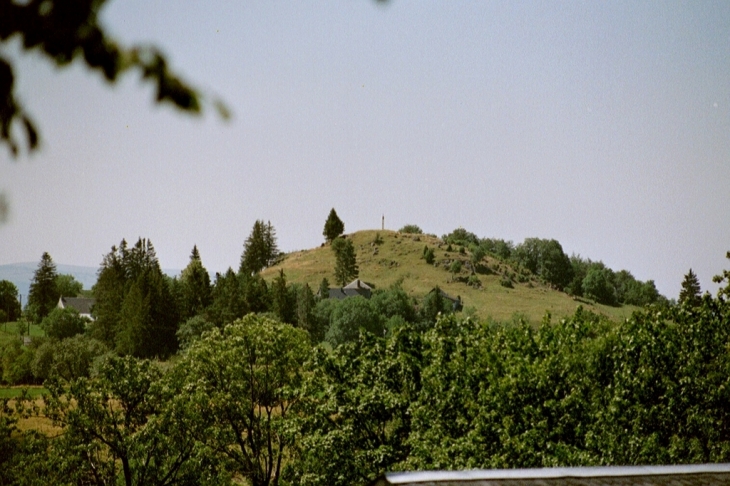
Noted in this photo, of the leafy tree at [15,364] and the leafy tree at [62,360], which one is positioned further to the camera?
the leafy tree at [15,364]

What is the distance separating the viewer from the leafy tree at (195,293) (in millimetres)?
122156

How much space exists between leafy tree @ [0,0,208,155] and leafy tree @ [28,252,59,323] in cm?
15265

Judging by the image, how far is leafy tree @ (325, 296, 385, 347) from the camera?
124375 mm

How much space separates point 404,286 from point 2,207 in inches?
6841

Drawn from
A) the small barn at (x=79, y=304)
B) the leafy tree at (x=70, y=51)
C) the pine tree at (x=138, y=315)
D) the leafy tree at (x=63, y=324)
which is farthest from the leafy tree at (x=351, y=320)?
the leafy tree at (x=70, y=51)

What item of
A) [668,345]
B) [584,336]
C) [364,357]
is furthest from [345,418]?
[668,345]

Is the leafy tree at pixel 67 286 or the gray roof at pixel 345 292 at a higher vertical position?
the leafy tree at pixel 67 286

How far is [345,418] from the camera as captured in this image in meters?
25.5

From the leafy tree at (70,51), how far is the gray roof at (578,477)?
6744mm

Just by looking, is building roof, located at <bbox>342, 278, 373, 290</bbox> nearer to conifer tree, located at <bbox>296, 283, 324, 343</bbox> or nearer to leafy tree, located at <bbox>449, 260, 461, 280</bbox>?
leafy tree, located at <bbox>449, 260, 461, 280</bbox>

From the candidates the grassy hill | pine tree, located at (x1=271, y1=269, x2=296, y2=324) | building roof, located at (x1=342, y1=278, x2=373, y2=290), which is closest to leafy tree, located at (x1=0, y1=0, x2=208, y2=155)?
pine tree, located at (x1=271, y1=269, x2=296, y2=324)

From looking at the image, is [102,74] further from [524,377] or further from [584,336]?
[584,336]

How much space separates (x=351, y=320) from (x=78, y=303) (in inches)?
3055

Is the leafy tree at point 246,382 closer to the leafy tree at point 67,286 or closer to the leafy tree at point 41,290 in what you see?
the leafy tree at point 41,290
